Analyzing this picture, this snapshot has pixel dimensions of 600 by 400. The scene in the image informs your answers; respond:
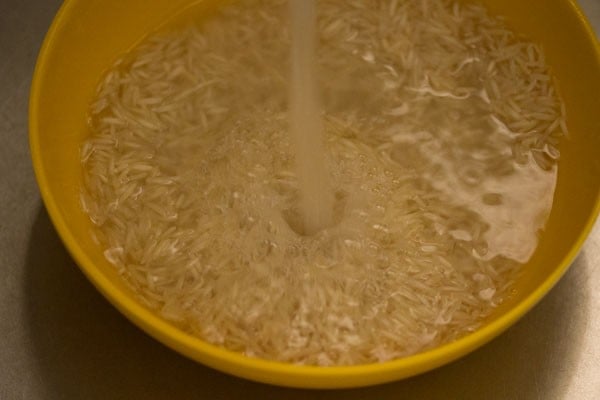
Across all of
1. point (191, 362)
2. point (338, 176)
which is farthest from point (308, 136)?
point (191, 362)

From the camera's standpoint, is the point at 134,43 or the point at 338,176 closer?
the point at 338,176

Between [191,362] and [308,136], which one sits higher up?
[308,136]

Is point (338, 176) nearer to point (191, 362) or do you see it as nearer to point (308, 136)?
point (308, 136)

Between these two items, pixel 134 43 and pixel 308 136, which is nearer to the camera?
pixel 308 136

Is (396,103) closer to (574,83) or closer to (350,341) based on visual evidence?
(574,83)

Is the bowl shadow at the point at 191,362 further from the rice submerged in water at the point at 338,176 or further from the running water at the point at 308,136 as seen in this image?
the running water at the point at 308,136

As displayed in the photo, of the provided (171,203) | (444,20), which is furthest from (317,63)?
(171,203)

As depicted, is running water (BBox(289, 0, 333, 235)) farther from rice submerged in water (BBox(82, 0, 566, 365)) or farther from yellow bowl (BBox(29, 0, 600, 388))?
yellow bowl (BBox(29, 0, 600, 388))

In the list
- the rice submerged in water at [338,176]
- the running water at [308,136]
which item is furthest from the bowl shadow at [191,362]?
the running water at [308,136]
